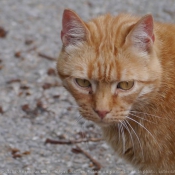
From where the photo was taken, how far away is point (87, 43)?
3.40 metres

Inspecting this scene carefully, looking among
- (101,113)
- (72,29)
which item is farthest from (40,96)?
(101,113)

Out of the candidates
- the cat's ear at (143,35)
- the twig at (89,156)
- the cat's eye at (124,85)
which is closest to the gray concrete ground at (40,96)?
the twig at (89,156)

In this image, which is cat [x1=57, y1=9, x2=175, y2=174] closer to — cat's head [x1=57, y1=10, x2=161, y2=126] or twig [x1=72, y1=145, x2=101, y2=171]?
cat's head [x1=57, y1=10, x2=161, y2=126]

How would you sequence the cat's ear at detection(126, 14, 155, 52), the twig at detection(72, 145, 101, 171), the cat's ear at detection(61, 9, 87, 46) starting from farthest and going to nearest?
the twig at detection(72, 145, 101, 171)
the cat's ear at detection(61, 9, 87, 46)
the cat's ear at detection(126, 14, 155, 52)

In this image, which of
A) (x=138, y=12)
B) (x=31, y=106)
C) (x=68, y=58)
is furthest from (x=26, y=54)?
(x=68, y=58)

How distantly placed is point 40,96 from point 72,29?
6.68ft

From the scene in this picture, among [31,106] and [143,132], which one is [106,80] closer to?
[143,132]

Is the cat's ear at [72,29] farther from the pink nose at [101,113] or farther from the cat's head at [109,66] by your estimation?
the pink nose at [101,113]

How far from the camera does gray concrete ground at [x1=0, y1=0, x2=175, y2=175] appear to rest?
14.5ft

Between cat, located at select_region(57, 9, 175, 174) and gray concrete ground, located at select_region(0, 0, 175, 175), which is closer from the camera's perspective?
cat, located at select_region(57, 9, 175, 174)

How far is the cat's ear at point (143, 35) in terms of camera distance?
3.22m

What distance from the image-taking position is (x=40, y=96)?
17.5 ft

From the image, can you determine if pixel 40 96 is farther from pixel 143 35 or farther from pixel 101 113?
pixel 143 35

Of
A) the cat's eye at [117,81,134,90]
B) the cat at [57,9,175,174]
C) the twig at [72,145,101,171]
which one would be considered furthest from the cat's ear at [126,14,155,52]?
the twig at [72,145,101,171]
